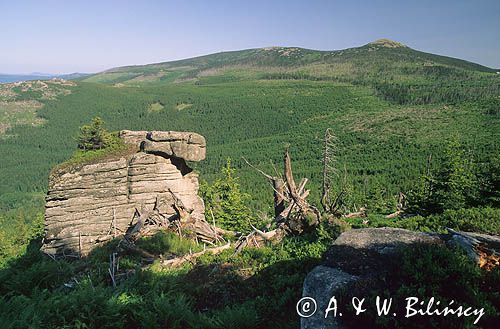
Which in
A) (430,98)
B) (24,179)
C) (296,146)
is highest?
(430,98)

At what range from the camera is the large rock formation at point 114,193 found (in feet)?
60.0

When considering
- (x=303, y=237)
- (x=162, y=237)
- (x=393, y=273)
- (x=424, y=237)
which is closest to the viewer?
(x=393, y=273)

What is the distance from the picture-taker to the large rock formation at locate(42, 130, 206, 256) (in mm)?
18281

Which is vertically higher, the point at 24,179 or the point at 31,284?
the point at 31,284

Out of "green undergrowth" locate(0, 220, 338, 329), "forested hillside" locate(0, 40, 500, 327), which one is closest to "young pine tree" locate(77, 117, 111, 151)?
"green undergrowth" locate(0, 220, 338, 329)

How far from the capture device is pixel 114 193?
19.1 meters

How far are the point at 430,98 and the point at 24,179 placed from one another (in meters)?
202

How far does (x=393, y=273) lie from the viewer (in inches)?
247

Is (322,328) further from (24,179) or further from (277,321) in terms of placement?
(24,179)

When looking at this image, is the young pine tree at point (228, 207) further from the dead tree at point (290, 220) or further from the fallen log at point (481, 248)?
the fallen log at point (481, 248)

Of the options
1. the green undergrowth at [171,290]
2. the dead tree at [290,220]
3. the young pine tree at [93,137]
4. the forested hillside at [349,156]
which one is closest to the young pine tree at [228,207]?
the forested hillside at [349,156]

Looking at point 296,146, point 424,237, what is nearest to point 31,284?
point 424,237

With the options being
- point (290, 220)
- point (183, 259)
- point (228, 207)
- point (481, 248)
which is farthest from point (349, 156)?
point (481, 248)

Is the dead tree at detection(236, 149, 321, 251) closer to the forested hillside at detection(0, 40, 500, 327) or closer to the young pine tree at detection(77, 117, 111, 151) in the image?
the forested hillside at detection(0, 40, 500, 327)
